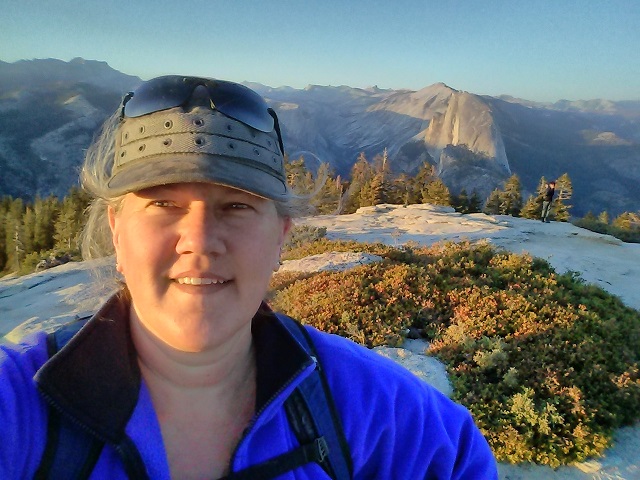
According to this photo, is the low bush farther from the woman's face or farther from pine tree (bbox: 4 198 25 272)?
pine tree (bbox: 4 198 25 272)

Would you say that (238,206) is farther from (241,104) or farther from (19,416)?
(19,416)

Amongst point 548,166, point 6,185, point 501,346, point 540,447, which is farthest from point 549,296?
point 548,166

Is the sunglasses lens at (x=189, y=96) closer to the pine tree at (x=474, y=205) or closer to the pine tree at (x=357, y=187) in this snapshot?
the pine tree at (x=357, y=187)

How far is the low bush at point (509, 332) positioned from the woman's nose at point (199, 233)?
5.26 meters

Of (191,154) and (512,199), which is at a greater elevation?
(191,154)

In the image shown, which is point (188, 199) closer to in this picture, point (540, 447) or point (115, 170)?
point (115, 170)

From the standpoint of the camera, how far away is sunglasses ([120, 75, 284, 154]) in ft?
6.00

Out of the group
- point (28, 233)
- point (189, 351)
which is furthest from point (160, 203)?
point (28, 233)

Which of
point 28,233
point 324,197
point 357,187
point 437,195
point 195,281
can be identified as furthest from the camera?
point 357,187

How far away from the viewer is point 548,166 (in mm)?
156625

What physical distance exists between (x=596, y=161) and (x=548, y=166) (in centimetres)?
2617

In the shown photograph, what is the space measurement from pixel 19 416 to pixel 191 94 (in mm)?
1453

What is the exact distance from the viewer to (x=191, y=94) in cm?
186

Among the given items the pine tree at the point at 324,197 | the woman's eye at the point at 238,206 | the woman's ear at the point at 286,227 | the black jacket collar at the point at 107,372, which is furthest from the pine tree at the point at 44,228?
the woman's eye at the point at 238,206
